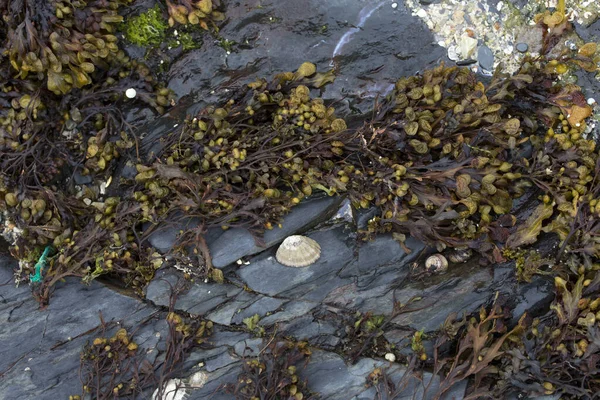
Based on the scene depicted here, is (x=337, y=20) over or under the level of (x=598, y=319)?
over

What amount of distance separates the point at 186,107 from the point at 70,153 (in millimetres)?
1029

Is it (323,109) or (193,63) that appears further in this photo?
(193,63)

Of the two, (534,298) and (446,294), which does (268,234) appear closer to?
(446,294)

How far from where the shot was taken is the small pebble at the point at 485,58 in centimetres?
413

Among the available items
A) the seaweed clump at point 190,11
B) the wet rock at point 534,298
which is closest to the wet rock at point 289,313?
the wet rock at point 534,298

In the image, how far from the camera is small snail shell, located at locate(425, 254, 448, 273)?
3.85m

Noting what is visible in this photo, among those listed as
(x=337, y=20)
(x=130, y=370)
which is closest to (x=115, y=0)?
(x=337, y=20)

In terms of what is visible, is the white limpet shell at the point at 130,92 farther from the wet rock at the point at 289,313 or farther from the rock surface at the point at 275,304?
the wet rock at the point at 289,313

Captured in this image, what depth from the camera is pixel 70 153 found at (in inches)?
164

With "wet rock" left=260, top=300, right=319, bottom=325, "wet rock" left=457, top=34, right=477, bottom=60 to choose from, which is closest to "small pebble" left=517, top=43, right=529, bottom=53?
"wet rock" left=457, top=34, right=477, bottom=60

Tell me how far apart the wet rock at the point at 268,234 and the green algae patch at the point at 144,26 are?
5.82 feet

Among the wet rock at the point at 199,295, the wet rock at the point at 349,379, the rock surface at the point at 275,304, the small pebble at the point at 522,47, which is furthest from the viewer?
the small pebble at the point at 522,47

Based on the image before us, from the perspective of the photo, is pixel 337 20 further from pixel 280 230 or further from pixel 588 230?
pixel 588 230

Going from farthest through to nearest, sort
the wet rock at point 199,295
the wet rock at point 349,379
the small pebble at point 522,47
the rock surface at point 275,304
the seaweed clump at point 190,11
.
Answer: the small pebble at point 522,47, the seaweed clump at point 190,11, the wet rock at point 199,295, the rock surface at point 275,304, the wet rock at point 349,379
